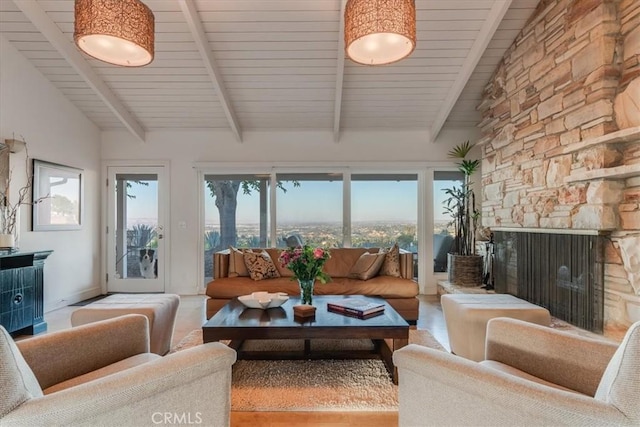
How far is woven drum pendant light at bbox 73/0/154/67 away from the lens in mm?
1988

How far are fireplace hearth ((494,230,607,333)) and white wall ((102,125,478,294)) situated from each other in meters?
1.48

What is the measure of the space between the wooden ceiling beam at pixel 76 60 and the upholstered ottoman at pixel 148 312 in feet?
8.61

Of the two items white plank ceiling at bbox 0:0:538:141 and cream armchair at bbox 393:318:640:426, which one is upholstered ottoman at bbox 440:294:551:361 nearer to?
cream armchair at bbox 393:318:640:426

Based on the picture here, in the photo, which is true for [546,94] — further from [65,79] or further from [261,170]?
[65,79]

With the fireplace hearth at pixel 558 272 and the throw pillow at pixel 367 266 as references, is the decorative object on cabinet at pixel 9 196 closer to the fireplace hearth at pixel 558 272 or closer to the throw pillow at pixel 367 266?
the throw pillow at pixel 367 266

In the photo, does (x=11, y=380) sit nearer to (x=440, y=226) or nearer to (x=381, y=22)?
(x=381, y=22)

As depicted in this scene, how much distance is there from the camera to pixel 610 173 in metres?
2.45

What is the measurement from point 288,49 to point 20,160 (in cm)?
317

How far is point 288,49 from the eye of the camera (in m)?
3.72

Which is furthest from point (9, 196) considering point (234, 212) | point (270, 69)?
point (270, 69)

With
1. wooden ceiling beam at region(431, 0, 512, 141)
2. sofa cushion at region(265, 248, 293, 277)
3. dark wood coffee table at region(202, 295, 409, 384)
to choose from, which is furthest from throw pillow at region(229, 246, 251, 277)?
wooden ceiling beam at region(431, 0, 512, 141)

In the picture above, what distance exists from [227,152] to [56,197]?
2.22 m

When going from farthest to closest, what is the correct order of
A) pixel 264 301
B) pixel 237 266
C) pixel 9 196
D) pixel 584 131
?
pixel 237 266
pixel 9 196
pixel 584 131
pixel 264 301

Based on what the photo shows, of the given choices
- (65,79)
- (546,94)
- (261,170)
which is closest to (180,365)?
(546,94)
